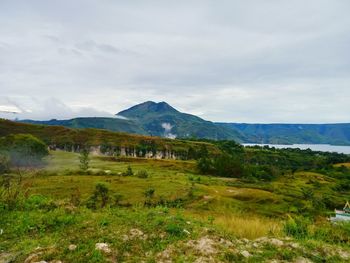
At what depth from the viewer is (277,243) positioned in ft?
32.8

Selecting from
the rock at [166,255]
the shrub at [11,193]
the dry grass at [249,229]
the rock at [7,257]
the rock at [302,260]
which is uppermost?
the shrub at [11,193]

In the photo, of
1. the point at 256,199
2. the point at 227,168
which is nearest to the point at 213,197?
the point at 256,199

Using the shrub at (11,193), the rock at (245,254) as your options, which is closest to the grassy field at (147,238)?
the rock at (245,254)

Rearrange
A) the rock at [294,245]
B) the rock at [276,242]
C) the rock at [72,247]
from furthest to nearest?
the rock at [276,242]
the rock at [294,245]
the rock at [72,247]

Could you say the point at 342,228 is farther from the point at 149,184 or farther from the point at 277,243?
the point at 149,184

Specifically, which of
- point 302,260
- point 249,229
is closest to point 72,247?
point 249,229

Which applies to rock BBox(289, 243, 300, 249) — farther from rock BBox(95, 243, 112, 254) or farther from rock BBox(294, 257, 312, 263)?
rock BBox(95, 243, 112, 254)

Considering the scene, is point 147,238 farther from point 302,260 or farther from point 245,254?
point 302,260

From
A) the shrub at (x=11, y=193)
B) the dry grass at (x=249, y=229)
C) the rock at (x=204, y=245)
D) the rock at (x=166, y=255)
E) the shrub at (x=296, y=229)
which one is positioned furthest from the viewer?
the shrub at (x=11, y=193)

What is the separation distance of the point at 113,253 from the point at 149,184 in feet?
254

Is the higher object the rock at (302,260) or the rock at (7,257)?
the rock at (302,260)

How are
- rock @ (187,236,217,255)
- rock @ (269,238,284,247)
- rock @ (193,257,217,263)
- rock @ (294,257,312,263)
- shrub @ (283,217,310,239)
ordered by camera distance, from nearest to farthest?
rock @ (193,257,217,263)
rock @ (294,257,312,263)
rock @ (187,236,217,255)
rock @ (269,238,284,247)
shrub @ (283,217,310,239)

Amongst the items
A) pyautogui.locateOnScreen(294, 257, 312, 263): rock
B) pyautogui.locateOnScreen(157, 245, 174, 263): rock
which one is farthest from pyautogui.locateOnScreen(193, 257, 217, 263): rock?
pyautogui.locateOnScreen(294, 257, 312, 263): rock

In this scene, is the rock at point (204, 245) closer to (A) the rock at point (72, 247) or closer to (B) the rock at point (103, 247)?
(B) the rock at point (103, 247)
